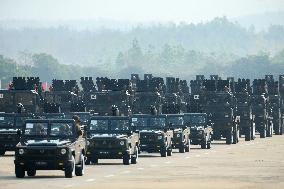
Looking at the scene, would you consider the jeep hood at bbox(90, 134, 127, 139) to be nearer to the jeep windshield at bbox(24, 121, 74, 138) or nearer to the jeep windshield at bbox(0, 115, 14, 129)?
the jeep windshield at bbox(24, 121, 74, 138)

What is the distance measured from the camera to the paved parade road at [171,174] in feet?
105

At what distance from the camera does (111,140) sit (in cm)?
4322

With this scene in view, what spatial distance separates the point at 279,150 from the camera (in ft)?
197

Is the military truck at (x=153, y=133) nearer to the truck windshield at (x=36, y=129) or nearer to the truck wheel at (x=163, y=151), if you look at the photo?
the truck wheel at (x=163, y=151)

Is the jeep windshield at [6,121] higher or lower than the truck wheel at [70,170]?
higher


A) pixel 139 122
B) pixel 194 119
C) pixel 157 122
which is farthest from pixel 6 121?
pixel 194 119

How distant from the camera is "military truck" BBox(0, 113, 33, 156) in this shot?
1980 inches

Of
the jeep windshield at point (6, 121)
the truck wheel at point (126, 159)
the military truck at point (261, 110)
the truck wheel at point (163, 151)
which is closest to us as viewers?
the truck wheel at point (126, 159)

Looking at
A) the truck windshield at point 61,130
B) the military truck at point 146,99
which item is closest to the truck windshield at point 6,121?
the military truck at point 146,99

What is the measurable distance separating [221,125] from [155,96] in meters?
4.62

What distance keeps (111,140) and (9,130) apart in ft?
28.5

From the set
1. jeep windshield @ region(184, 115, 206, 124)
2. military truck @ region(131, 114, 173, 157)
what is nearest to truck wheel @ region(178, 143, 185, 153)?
military truck @ region(131, 114, 173, 157)

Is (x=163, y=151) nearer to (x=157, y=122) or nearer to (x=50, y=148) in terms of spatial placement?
(x=157, y=122)

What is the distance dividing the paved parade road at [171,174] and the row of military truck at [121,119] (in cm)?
62
